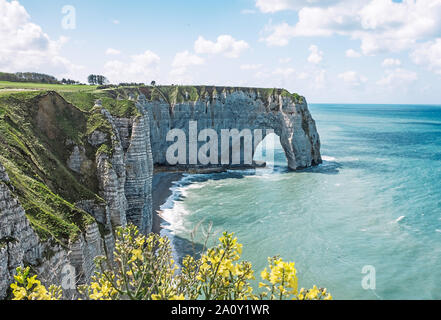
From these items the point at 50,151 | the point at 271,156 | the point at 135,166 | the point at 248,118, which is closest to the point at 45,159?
the point at 50,151

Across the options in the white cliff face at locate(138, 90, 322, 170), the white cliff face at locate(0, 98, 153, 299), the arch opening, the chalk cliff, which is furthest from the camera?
the arch opening

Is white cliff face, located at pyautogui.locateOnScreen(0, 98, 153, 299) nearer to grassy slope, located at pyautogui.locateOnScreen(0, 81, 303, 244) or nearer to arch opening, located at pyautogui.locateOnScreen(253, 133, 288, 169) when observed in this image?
grassy slope, located at pyautogui.locateOnScreen(0, 81, 303, 244)

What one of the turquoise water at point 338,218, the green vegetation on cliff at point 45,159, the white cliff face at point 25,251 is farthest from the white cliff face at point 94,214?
the turquoise water at point 338,218

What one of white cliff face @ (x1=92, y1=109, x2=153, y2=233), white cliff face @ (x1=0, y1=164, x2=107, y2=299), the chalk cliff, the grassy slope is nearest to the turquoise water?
white cliff face @ (x1=92, y1=109, x2=153, y2=233)

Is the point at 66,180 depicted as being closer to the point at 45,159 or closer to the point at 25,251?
the point at 45,159

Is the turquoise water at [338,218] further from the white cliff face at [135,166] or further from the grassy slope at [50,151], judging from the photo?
the grassy slope at [50,151]
